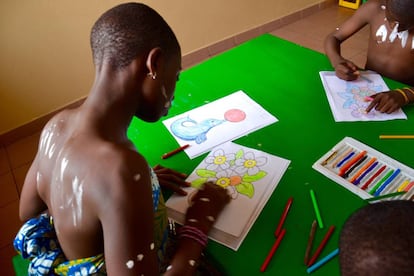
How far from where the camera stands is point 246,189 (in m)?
0.93

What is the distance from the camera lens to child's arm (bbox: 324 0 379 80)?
131cm

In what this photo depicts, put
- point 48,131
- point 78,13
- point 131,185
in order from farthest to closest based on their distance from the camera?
point 78,13 → point 48,131 → point 131,185

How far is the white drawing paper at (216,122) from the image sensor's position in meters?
1.10

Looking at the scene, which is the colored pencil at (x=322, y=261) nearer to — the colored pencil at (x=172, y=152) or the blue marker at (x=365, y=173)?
→ the blue marker at (x=365, y=173)

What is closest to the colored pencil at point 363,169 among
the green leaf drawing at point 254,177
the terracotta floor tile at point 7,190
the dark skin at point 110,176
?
the green leaf drawing at point 254,177

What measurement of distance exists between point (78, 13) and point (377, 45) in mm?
1727

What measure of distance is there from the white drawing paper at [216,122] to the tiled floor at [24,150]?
106cm

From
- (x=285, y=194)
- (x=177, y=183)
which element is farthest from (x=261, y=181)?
(x=177, y=183)

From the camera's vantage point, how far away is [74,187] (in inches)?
29.0

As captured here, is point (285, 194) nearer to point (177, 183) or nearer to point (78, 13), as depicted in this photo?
point (177, 183)

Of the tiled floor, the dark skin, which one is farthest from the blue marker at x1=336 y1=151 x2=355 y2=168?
the tiled floor

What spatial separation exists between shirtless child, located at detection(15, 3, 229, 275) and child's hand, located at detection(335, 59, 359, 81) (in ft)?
2.28

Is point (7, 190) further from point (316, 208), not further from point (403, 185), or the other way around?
point (403, 185)

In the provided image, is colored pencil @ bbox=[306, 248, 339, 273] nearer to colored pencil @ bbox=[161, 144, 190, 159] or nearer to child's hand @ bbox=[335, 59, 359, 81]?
colored pencil @ bbox=[161, 144, 190, 159]
